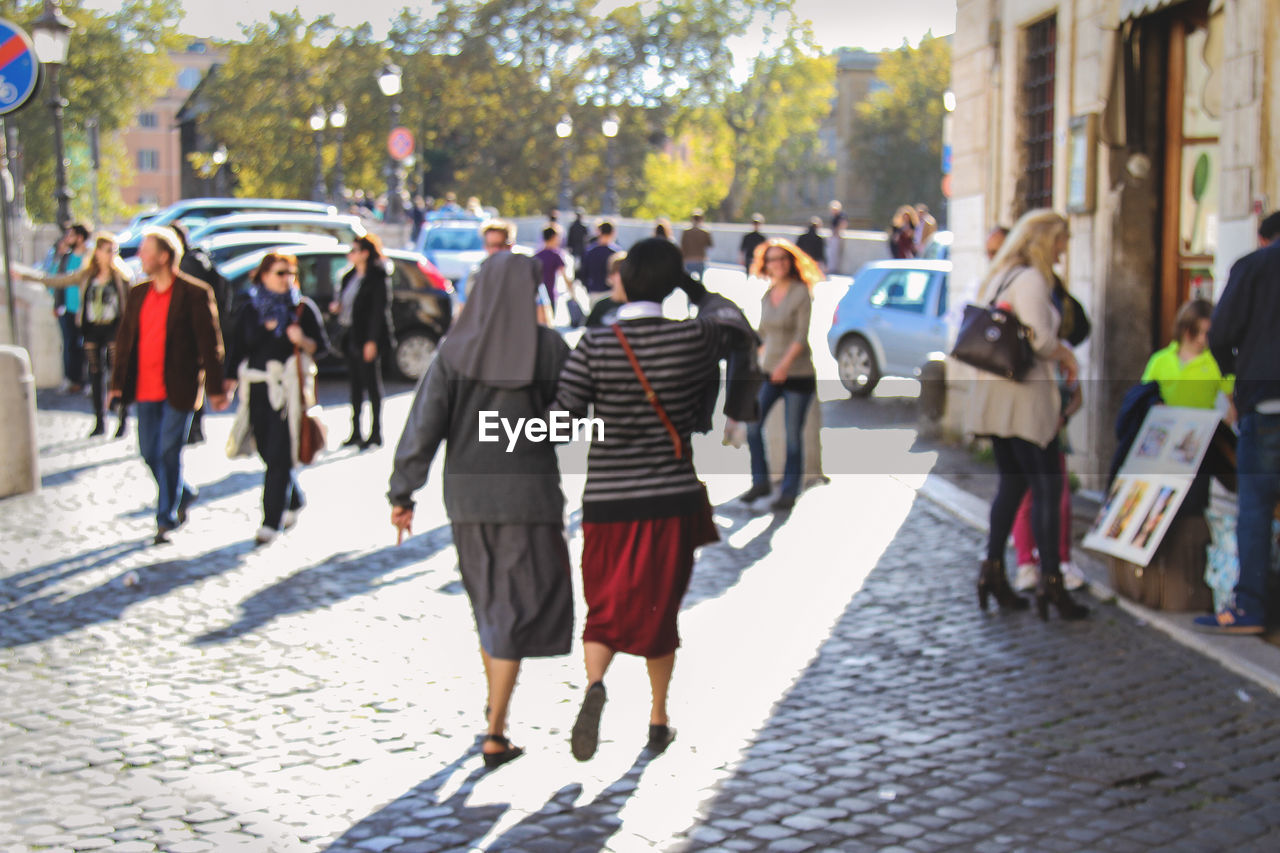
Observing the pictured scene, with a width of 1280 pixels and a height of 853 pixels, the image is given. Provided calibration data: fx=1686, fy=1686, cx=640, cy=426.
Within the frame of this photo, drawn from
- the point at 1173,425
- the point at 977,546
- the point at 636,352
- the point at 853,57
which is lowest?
the point at 977,546

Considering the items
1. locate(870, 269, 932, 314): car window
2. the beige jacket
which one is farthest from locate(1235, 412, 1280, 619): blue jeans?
locate(870, 269, 932, 314): car window

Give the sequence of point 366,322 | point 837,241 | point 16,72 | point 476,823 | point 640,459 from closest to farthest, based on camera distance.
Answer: point 476,823 → point 640,459 → point 16,72 → point 366,322 → point 837,241

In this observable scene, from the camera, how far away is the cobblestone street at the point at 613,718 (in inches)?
183

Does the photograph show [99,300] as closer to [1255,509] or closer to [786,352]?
[786,352]

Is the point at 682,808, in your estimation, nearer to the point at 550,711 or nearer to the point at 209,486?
the point at 550,711

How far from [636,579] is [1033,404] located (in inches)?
99.9

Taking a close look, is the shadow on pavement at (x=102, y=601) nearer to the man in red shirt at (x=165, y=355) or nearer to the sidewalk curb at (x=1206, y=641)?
the man in red shirt at (x=165, y=355)

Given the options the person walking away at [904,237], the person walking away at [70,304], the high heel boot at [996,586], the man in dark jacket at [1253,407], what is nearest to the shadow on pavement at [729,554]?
the high heel boot at [996,586]

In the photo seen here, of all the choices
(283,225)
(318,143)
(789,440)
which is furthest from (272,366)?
(318,143)

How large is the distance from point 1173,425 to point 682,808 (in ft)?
11.6

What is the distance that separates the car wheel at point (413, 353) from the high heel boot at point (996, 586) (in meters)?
11.5

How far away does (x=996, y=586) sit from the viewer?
24.1ft

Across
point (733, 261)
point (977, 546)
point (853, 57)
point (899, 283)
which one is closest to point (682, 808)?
point (977, 546)

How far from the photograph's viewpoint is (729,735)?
5562 mm
